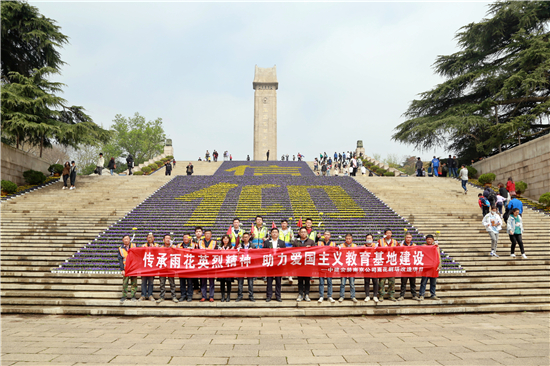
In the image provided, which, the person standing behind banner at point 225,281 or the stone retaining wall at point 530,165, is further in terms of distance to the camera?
the stone retaining wall at point 530,165

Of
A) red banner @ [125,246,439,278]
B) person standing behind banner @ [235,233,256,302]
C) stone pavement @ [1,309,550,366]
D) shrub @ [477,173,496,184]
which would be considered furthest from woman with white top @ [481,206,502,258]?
shrub @ [477,173,496,184]

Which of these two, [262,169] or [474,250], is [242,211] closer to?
[474,250]

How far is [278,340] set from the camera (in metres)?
5.62

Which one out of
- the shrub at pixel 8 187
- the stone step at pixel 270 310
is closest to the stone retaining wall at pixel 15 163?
the shrub at pixel 8 187

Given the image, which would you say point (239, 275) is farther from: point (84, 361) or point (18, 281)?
point (18, 281)

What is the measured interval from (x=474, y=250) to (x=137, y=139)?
5517cm

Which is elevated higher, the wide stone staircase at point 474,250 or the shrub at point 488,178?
the shrub at point 488,178

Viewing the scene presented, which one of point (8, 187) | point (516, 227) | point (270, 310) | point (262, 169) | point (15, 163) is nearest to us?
point (270, 310)

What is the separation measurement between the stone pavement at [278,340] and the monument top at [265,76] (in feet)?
152

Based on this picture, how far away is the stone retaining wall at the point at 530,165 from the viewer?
55.5 ft

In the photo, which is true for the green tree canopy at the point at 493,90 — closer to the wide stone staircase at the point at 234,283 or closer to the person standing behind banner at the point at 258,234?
the wide stone staircase at the point at 234,283

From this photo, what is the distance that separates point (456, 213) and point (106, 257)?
545 inches

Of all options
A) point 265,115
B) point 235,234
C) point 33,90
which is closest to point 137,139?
point 265,115

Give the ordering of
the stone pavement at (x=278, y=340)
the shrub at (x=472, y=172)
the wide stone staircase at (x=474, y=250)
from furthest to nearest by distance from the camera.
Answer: the shrub at (x=472, y=172)
the wide stone staircase at (x=474, y=250)
the stone pavement at (x=278, y=340)
